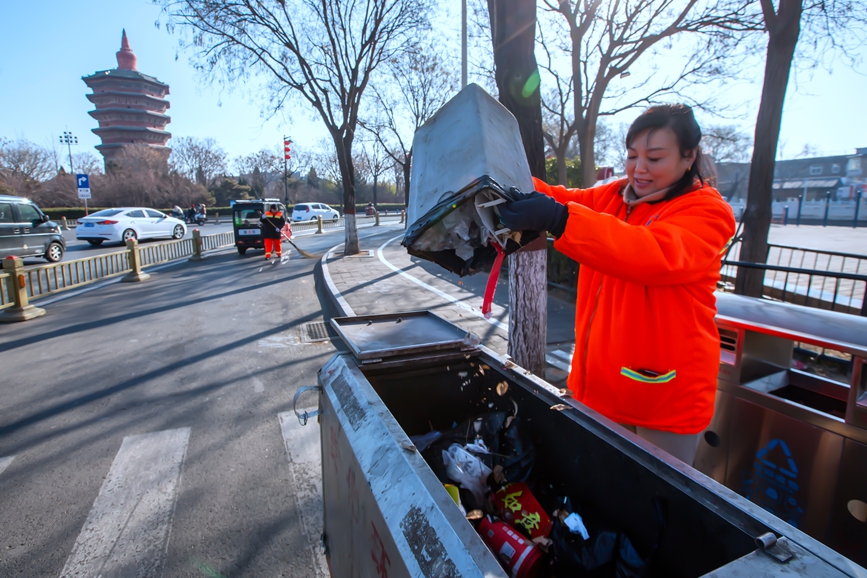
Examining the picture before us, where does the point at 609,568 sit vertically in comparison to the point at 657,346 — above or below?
below

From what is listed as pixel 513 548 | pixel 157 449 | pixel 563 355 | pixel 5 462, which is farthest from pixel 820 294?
pixel 5 462

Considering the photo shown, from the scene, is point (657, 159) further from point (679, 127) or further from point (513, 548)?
point (513, 548)

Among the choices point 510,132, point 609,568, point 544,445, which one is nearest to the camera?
point 609,568

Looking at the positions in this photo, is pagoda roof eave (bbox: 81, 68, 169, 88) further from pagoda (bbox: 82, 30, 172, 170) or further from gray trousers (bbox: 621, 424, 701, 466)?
gray trousers (bbox: 621, 424, 701, 466)

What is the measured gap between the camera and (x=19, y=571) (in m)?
2.41

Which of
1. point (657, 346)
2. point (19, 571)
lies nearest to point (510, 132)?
point (657, 346)

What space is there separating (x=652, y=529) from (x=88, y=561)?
2.90 meters

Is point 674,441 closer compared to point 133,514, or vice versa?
point 674,441

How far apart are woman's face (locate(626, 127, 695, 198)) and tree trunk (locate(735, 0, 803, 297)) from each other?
6.19 m

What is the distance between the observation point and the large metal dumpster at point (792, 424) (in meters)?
2.10

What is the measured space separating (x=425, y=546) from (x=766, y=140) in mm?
8281

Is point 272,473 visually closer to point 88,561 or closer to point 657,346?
point 88,561

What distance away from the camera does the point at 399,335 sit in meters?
2.52

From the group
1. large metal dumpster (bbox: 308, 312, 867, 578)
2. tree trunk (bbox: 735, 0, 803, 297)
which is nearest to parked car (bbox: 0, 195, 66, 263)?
large metal dumpster (bbox: 308, 312, 867, 578)
